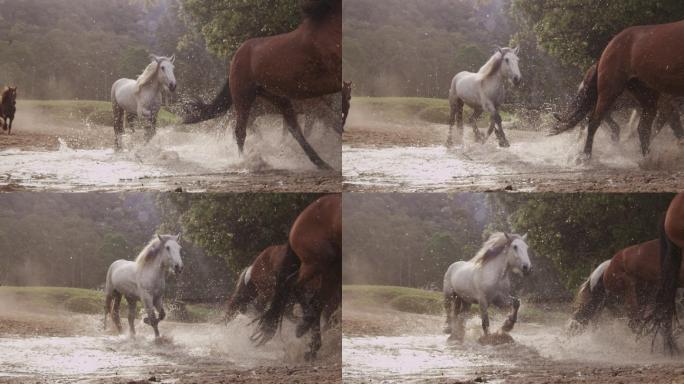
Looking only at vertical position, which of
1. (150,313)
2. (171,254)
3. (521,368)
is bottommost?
(521,368)

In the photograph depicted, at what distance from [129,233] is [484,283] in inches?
83.4

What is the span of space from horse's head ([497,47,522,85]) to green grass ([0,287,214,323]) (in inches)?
86.9

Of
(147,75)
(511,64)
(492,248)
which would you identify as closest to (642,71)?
(511,64)

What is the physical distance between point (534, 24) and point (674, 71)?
85 centimetres

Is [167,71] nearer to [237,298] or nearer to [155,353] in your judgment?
[237,298]

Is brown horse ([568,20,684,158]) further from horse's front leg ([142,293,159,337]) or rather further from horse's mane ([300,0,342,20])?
horse's front leg ([142,293,159,337])

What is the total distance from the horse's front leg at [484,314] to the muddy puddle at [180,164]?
1.11m

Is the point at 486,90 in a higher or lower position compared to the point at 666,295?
higher

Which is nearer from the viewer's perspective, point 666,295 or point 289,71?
point 666,295

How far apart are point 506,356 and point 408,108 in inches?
61.7

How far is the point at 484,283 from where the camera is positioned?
705cm

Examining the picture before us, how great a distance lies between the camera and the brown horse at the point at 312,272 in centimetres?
700

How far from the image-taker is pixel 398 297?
7055 millimetres

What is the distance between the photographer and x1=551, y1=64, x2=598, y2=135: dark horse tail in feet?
22.9
